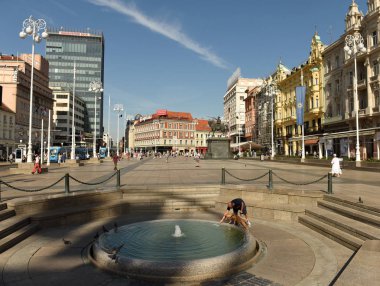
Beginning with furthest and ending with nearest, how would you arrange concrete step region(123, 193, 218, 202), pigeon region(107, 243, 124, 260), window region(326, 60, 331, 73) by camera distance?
1. window region(326, 60, 331, 73)
2. concrete step region(123, 193, 218, 202)
3. pigeon region(107, 243, 124, 260)

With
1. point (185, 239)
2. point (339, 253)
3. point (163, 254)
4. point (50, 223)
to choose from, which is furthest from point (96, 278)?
point (339, 253)

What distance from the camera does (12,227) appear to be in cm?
869

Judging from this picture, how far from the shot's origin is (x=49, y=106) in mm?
95625

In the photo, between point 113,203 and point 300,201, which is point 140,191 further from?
point 300,201

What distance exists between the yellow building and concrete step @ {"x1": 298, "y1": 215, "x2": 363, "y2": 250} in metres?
46.7

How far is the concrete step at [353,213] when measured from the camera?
8380mm

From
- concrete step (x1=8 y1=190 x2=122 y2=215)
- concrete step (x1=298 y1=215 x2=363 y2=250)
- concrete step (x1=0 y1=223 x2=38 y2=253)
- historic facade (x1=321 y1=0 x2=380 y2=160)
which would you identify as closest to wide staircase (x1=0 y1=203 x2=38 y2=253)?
concrete step (x1=0 y1=223 x2=38 y2=253)

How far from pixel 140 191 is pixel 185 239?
18.9 ft

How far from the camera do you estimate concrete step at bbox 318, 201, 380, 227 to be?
27.5ft

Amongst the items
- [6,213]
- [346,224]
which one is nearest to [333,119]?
[346,224]

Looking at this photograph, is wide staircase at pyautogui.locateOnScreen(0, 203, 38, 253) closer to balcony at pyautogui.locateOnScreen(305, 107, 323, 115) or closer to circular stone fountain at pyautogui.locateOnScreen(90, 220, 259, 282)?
circular stone fountain at pyautogui.locateOnScreen(90, 220, 259, 282)

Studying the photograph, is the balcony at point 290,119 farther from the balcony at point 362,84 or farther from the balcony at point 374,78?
the balcony at point 374,78

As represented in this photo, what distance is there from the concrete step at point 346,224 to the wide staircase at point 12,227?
8797 millimetres

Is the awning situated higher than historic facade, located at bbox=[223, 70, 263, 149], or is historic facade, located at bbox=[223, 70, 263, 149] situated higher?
historic facade, located at bbox=[223, 70, 263, 149]
